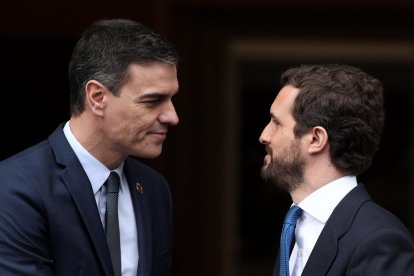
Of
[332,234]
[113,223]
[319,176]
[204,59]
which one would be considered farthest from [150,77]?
[204,59]

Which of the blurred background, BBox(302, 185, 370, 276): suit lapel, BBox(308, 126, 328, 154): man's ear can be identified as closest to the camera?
BBox(302, 185, 370, 276): suit lapel

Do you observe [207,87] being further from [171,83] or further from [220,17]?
[171,83]

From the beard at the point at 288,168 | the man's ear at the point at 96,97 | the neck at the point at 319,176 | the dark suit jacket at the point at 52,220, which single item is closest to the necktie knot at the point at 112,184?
the dark suit jacket at the point at 52,220

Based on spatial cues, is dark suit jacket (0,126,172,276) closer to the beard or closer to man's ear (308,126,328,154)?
the beard

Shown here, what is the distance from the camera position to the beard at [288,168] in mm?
2818

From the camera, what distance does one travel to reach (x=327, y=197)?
9.12 ft

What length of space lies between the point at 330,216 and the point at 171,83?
2.05 feet

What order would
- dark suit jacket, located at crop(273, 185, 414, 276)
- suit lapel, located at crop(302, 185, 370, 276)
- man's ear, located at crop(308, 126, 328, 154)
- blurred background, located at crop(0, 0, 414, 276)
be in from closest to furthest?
dark suit jacket, located at crop(273, 185, 414, 276) → suit lapel, located at crop(302, 185, 370, 276) → man's ear, located at crop(308, 126, 328, 154) → blurred background, located at crop(0, 0, 414, 276)

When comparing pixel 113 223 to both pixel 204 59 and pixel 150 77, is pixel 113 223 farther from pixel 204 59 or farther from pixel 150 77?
pixel 204 59

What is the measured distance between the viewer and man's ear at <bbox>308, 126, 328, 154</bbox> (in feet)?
9.08

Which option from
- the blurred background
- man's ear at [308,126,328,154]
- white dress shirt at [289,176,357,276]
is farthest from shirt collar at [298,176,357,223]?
the blurred background

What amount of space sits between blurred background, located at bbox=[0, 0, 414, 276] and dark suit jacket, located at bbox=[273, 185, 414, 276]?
104 inches

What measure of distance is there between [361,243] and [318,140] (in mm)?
363

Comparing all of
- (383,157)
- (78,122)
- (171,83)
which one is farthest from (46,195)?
(383,157)
